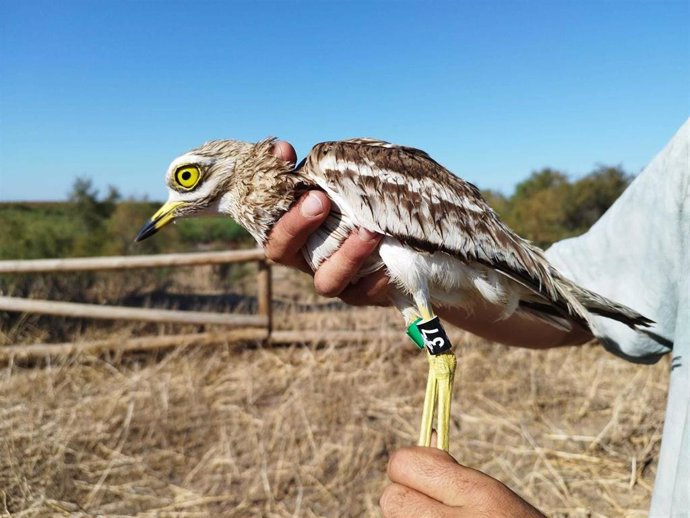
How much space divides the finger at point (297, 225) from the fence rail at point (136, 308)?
502cm

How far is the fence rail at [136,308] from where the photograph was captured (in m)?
6.36

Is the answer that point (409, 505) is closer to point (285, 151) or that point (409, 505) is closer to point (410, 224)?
point (410, 224)

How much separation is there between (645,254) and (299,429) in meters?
3.89

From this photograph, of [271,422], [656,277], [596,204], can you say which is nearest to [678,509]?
[656,277]

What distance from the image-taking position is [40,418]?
4.92m

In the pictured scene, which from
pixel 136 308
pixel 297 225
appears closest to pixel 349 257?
pixel 297 225

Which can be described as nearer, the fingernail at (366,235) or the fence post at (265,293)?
the fingernail at (366,235)

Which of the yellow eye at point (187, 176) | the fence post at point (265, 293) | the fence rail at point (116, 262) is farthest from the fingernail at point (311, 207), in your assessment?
the fence post at point (265, 293)

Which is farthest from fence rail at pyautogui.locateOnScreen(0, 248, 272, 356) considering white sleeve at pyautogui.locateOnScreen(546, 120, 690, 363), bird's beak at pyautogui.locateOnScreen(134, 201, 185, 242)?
white sleeve at pyautogui.locateOnScreen(546, 120, 690, 363)

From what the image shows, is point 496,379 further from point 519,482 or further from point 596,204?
point 596,204

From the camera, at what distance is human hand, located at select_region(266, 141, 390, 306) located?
Answer: 1.95m

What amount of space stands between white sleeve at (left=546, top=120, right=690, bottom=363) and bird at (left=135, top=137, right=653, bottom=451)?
0.12 metres

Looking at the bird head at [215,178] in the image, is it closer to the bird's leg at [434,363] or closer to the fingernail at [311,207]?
the fingernail at [311,207]

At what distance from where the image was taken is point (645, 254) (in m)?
2.08
